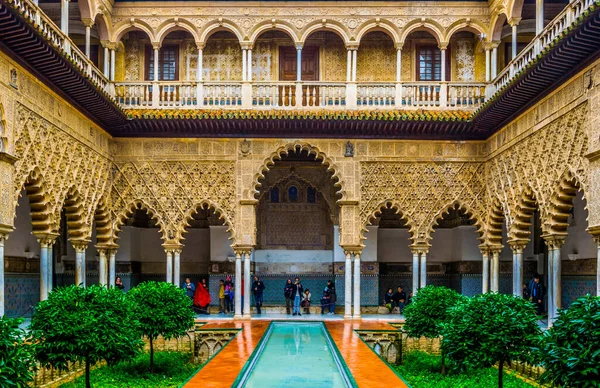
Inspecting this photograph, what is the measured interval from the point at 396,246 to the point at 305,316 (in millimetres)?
3808

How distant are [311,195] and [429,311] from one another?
28.6ft

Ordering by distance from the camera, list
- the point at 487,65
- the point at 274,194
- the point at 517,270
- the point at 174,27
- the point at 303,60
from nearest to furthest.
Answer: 1. the point at 517,270
2. the point at 487,65
3. the point at 174,27
4. the point at 303,60
5. the point at 274,194

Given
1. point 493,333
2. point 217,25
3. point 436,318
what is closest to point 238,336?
point 436,318

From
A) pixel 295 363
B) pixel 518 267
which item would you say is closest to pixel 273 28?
pixel 518 267

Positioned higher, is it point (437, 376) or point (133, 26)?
point (133, 26)

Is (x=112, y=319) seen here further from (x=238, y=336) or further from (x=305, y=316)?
A: (x=305, y=316)

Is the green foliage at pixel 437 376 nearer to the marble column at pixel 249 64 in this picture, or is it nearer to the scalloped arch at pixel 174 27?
the marble column at pixel 249 64

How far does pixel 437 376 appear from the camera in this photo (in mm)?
11852

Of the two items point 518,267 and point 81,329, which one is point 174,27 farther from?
point 81,329

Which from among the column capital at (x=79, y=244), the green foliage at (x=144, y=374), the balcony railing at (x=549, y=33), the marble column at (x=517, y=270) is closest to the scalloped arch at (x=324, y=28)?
the balcony railing at (x=549, y=33)

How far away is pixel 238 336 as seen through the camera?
13.1 metres

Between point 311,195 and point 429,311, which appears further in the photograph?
point 311,195

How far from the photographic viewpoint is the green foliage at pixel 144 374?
10930mm

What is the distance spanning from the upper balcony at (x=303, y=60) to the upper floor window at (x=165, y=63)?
0.08 ft
